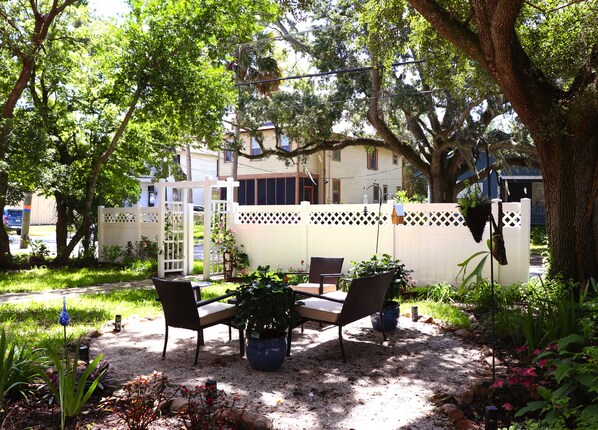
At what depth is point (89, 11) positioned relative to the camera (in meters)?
13.6

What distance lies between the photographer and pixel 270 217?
36.0 ft

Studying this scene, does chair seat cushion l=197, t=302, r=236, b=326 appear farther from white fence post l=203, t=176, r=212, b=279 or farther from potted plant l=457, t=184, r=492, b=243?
white fence post l=203, t=176, r=212, b=279

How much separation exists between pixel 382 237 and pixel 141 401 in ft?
22.5

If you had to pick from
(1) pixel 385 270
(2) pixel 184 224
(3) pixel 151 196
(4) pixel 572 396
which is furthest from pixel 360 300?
(3) pixel 151 196

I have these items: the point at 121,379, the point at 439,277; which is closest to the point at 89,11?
the point at 439,277

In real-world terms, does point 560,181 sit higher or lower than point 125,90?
lower

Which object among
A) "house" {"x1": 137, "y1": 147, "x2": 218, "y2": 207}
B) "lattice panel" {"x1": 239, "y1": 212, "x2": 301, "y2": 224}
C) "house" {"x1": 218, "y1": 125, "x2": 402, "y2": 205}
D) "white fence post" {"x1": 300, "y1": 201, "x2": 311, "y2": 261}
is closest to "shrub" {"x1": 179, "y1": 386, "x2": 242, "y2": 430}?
"white fence post" {"x1": 300, "y1": 201, "x2": 311, "y2": 261}

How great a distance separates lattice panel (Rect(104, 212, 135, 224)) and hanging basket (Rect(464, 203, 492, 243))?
35.6ft

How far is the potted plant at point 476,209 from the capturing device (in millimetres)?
4078

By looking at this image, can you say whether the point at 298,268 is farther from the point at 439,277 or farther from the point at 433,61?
the point at 433,61

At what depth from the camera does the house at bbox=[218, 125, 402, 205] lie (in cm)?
2406

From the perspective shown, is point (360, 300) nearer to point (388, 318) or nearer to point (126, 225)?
point (388, 318)

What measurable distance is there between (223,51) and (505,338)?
977cm

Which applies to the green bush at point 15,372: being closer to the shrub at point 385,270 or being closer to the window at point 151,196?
the shrub at point 385,270
